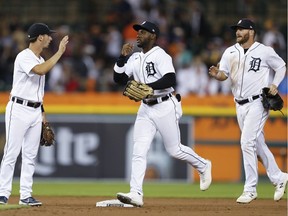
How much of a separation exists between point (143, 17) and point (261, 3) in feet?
10.1

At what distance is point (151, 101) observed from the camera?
10445 millimetres

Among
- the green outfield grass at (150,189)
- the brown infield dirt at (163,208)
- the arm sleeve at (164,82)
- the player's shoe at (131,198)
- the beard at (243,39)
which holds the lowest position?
the green outfield grass at (150,189)

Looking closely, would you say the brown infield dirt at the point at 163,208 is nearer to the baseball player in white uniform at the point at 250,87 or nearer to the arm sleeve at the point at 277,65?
the baseball player in white uniform at the point at 250,87

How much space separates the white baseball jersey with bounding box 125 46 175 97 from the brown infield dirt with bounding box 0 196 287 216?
1.46 meters

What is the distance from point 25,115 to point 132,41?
29.9 ft

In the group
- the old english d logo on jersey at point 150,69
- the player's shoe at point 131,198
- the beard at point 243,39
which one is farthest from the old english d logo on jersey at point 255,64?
the player's shoe at point 131,198

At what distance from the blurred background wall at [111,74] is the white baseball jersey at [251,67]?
518cm

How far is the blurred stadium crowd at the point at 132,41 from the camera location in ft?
57.7

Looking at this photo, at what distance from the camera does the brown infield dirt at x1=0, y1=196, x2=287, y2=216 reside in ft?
31.4

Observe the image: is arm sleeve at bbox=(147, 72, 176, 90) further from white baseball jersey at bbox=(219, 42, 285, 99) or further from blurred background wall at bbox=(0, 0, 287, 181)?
blurred background wall at bbox=(0, 0, 287, 181)

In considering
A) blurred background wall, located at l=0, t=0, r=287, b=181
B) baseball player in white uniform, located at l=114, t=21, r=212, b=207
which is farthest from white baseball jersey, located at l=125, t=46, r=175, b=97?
blurred background wall, located at l=0, t=0, r=287, b=181

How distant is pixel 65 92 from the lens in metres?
17.5

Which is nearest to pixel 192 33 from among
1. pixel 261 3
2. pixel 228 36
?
pixel 228 36

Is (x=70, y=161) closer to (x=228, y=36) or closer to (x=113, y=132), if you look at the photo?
(x=113, y=132)
